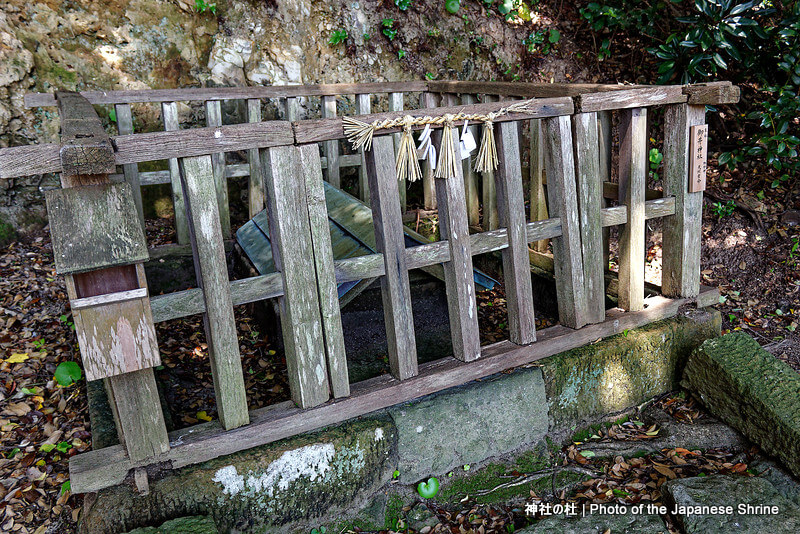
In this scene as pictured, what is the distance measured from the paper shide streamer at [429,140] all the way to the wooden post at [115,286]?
3.46ft

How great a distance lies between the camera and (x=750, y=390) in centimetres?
339

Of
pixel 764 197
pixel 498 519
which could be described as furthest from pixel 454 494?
pixel 764 197

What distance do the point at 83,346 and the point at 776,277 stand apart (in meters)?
5.55

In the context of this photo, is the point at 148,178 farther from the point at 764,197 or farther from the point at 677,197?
the point at 764,197

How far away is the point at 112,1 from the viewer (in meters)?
6.09

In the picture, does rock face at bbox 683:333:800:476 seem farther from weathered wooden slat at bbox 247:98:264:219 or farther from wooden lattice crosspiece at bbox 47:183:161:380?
weathered wooden slat at bbox 247:98:264:219

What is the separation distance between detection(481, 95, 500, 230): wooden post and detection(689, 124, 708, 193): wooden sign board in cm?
163

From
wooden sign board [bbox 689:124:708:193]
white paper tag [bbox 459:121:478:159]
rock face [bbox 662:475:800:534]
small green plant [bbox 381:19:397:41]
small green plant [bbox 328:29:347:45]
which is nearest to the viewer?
rock face [bbox 662:475:800:534]

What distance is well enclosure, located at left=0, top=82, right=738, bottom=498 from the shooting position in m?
2.26

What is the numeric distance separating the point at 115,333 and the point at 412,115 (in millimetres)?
1635

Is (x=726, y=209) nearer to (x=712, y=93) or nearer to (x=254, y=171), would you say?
(x=712, y=93)

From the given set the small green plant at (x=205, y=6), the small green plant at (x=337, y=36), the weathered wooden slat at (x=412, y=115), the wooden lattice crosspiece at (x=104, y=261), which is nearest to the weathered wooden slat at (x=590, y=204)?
the weathered wooden slat at (x=412, y=115)

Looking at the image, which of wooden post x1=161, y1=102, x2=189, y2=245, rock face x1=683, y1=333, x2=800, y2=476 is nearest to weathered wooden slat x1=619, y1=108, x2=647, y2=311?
rock face x1=683, y1=333, x2=800, y2=476

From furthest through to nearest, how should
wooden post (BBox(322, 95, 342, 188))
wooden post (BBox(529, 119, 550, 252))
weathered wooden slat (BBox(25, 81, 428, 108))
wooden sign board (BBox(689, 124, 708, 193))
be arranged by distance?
wooden post (BBox(322, 95, 342, 188))
weathered wooden slat (BBox(25, 81, 428, 108))
wooden post (BBox(529, 119, 550, 252))
wooden sign board (BBox(689, 124, 708, 193))
